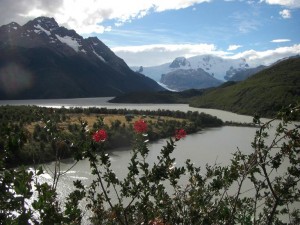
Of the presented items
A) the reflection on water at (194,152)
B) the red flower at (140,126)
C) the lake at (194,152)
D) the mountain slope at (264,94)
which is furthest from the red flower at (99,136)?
the mountain slope at (264,94)

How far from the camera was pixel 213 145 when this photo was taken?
6019 centimetres

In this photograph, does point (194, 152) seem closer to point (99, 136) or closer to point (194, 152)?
point (194, 152)

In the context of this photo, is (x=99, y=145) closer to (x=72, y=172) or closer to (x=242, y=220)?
(x=242, y=220)

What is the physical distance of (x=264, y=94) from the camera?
426 ft

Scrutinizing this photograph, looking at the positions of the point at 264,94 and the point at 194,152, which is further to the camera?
the point at 264,94

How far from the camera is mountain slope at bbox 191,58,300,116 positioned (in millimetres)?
120312

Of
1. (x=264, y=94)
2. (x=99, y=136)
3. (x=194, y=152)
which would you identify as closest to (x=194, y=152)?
(x=194, y=152)

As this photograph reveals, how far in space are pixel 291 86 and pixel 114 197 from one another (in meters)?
115

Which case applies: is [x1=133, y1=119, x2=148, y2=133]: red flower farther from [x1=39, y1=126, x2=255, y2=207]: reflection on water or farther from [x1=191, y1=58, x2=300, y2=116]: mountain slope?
[x1=191, y1=58, x2=300, y2=116]: mountain slope

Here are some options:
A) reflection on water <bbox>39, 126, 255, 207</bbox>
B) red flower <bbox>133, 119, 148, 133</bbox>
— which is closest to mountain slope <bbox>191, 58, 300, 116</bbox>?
reflection on water <bbox>39, 126, 255, 207</bbox>

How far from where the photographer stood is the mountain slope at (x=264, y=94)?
120 m

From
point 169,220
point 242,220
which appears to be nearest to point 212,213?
point 169,220

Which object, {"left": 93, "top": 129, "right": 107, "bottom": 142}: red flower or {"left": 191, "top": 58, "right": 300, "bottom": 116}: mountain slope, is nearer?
{"left": 93, "top": 129, "right": 107, "bottom": 142}: red flower

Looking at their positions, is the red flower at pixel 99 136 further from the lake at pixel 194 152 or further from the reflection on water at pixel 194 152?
the reflection on water at pixel 194 152
